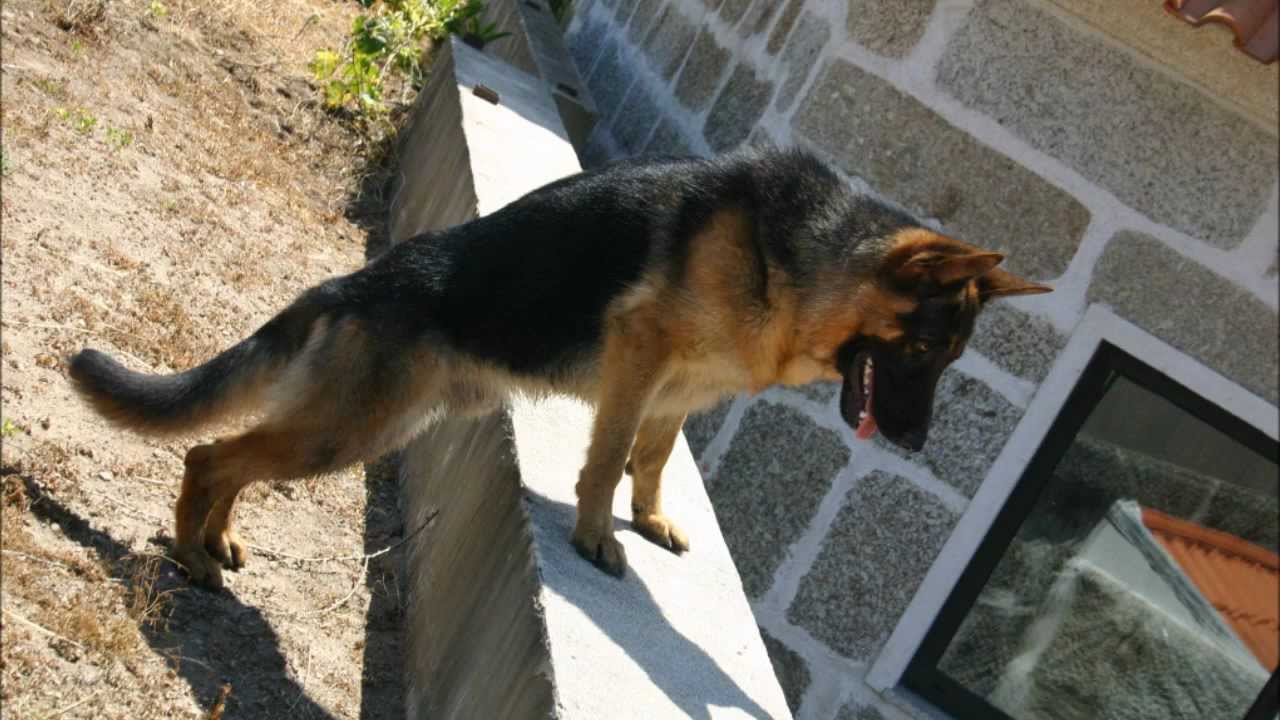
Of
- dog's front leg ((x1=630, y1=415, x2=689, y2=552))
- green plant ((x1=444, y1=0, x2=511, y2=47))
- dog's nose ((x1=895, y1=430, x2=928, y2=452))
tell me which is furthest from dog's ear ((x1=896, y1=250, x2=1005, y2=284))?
green plant ((x1=444, y1=0, x2=511, y2=47))

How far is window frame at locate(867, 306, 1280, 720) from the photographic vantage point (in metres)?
5.03

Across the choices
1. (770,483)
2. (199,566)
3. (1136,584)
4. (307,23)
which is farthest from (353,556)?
(307,23)

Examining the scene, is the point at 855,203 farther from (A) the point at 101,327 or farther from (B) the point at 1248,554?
(A) the point at 101,327

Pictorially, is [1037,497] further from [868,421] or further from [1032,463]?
[868,421]

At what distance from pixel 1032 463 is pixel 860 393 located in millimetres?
1712

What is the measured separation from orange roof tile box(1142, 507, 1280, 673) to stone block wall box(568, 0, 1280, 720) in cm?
62

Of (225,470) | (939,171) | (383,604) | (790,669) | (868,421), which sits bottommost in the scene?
(790,669)

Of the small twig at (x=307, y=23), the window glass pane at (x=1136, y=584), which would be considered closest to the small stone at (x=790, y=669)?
the window glass pane at (x=1136, y=584)

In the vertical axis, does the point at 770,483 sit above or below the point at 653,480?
below

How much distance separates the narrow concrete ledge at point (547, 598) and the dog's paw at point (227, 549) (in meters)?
0.64

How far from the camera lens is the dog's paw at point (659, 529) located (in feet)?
14.6

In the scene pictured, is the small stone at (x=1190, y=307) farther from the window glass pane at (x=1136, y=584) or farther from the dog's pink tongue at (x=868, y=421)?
the dog's pink tongue at (x=868, y=421)

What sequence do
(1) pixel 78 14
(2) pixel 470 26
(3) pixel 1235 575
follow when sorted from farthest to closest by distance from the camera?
(2) pixel 470 26
(1) pixel 78 14
(3) pixel 1235 575

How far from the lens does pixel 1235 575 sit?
5.00 meters
